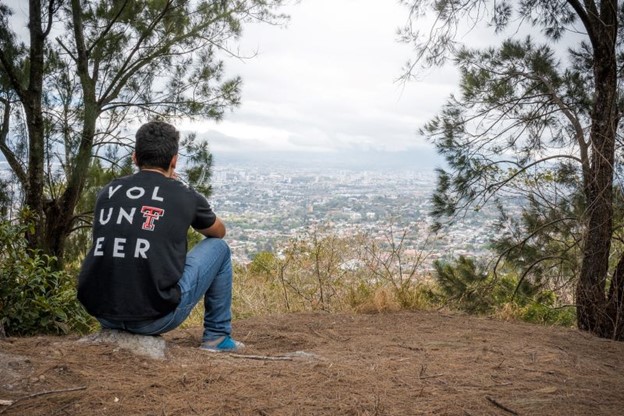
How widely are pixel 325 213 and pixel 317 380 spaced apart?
8.51 meters

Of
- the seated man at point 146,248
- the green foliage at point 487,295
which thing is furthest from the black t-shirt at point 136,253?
the green foliage at point 487,295

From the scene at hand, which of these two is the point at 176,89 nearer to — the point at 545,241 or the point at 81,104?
the point at 81,104

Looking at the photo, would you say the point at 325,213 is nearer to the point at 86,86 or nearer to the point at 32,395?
the point at 86,86

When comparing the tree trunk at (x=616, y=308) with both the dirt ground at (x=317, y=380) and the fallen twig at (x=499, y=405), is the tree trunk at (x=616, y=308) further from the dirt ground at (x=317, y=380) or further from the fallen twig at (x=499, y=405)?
the fallen twig at (x=499, y=405)

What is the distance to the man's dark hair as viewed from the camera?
3.20 meters

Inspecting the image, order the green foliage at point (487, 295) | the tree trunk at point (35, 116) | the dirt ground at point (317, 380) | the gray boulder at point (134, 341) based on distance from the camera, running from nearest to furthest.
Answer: the dirt ground at point (317, 380), the gray boulder at point (134, 341), the tree trunk at point (35, 116), the green foliage at point (487, 295)

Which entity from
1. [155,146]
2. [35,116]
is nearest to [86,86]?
[35,116]

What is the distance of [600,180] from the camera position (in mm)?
5094

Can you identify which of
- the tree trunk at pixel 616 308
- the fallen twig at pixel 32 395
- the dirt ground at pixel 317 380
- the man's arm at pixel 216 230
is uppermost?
the man's arm at pixel 216 230

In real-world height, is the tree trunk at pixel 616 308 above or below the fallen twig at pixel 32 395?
above

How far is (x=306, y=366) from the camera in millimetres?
3148

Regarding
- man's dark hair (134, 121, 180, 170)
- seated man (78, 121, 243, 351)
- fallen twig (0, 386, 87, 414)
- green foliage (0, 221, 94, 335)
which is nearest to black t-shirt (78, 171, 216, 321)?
seated man (78, 121, 243, 351)

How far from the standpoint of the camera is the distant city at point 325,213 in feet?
21.2

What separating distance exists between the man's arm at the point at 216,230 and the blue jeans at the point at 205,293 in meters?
0.04
